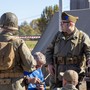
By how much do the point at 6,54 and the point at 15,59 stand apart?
14 centimetres

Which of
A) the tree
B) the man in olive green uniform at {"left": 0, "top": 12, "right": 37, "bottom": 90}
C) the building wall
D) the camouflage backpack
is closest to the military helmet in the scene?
the man in olive green uniform at {"left": 0, "top": 12, "right": 37, "bottom": 90}

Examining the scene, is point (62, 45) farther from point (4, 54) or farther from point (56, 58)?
point (4, 54)

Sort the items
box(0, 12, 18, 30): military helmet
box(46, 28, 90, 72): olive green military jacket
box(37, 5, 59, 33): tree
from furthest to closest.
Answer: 1. box(37, 5, 59, 33): tree
2. box(46, 28, 90, 72): olive green military jacket
3. box(0, 12, 18, 30): military helmet

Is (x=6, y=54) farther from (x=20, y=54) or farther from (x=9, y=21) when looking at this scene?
(x=9, y=21)

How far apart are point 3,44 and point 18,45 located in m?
0.18

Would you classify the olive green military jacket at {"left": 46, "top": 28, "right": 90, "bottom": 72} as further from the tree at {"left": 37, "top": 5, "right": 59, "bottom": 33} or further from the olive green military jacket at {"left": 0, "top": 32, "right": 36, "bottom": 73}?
the tree at {"left": 37, "top": 5, "right": 59, "bottom": 33}

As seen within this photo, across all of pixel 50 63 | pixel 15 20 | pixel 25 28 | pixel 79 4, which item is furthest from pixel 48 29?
pixel 25 28

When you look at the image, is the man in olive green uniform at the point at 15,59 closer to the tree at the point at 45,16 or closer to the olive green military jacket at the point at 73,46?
the olive green military jacket at the point at 73,46

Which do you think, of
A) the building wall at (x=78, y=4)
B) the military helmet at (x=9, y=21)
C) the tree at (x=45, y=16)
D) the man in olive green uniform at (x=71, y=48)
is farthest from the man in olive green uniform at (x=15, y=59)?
the tree at (x=45, y=16)

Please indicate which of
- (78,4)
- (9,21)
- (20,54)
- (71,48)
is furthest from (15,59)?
(78,4)

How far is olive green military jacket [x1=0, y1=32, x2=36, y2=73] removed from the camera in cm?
546

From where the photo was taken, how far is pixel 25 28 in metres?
80.3

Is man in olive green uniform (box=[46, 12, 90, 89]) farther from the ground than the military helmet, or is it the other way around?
the military helmet

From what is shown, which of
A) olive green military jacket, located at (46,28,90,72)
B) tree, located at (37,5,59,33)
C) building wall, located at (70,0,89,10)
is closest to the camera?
olive green military jacket, located at (46,28,90,72)
